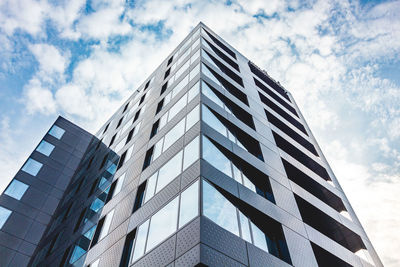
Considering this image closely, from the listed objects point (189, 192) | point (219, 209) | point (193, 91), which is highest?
point (193, 91)

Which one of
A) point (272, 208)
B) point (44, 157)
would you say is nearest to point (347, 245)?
point (272, 208)

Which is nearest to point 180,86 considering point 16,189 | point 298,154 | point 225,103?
point 225,103

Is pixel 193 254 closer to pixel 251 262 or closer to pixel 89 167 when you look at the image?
pixel 251 262

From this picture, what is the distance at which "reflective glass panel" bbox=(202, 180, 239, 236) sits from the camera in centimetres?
1033

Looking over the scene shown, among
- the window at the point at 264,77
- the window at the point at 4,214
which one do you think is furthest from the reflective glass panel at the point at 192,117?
the window at the point at 264,77

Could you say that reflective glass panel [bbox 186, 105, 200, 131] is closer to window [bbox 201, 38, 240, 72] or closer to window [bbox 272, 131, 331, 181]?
window [bbox 272, 131, 331, 181]

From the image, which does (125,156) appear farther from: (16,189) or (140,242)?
(16,189)

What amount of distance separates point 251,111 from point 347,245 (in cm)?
1323

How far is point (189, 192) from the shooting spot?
11.4 meters

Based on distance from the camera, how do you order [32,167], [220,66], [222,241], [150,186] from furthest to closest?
[32,167]
[220,66]
[150,186]
[222,241]

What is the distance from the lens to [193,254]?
8820 millimetres

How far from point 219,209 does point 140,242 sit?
404 centimetres

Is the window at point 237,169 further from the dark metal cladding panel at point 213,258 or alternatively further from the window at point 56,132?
the window at point 56,132

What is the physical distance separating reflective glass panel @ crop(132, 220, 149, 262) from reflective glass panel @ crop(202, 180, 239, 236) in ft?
11.5
